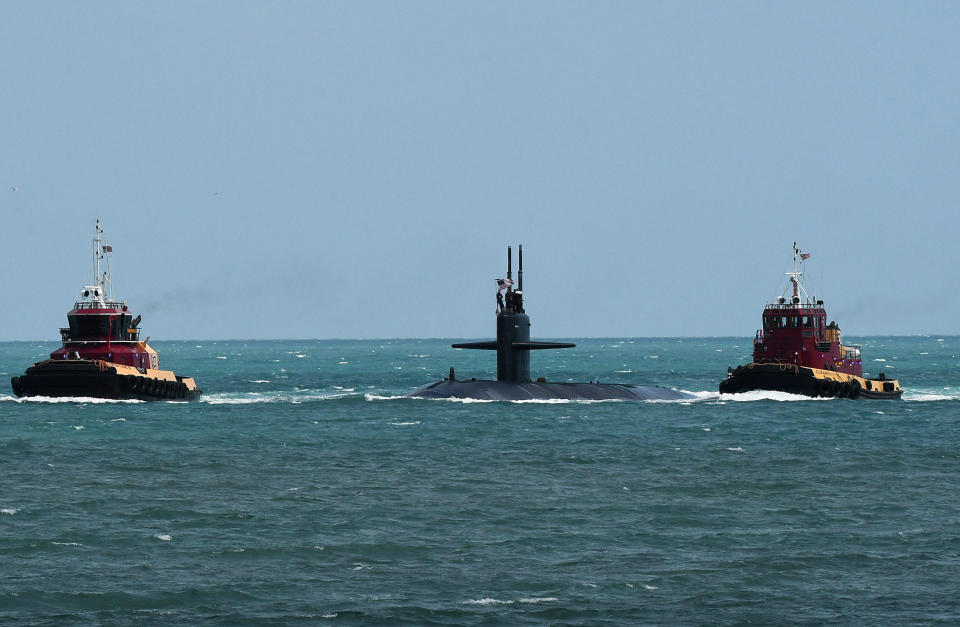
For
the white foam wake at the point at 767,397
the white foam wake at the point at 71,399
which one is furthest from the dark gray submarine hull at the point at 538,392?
the white foam wake at the point at 71,399

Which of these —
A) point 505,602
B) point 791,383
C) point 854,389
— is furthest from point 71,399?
point 505,602

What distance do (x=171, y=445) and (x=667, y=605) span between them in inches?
1312

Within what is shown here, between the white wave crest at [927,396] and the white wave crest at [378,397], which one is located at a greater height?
the white wave crest at [378,397]

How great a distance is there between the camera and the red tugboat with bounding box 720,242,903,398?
84375mm

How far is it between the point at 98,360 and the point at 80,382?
172 cm

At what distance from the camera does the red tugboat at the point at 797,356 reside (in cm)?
8438

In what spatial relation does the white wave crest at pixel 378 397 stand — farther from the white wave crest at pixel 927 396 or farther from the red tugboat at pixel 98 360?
the white wave crest at pixel 927 396

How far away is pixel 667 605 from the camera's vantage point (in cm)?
2581

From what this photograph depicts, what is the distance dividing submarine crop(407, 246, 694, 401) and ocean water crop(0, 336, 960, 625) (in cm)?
1645

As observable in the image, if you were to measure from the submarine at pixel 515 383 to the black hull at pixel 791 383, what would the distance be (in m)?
4.52

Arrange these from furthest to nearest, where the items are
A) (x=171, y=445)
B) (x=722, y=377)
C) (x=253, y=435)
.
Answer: (x=722, y=377)
(x=253, y=435)
(x=171, y=445)

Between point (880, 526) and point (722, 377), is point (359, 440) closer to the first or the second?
point (880, 526)

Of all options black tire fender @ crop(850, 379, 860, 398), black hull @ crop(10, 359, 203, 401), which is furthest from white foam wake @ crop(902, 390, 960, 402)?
black hull @ crop(10, 359, 203, 401)

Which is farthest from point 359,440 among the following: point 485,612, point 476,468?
point 485,612
